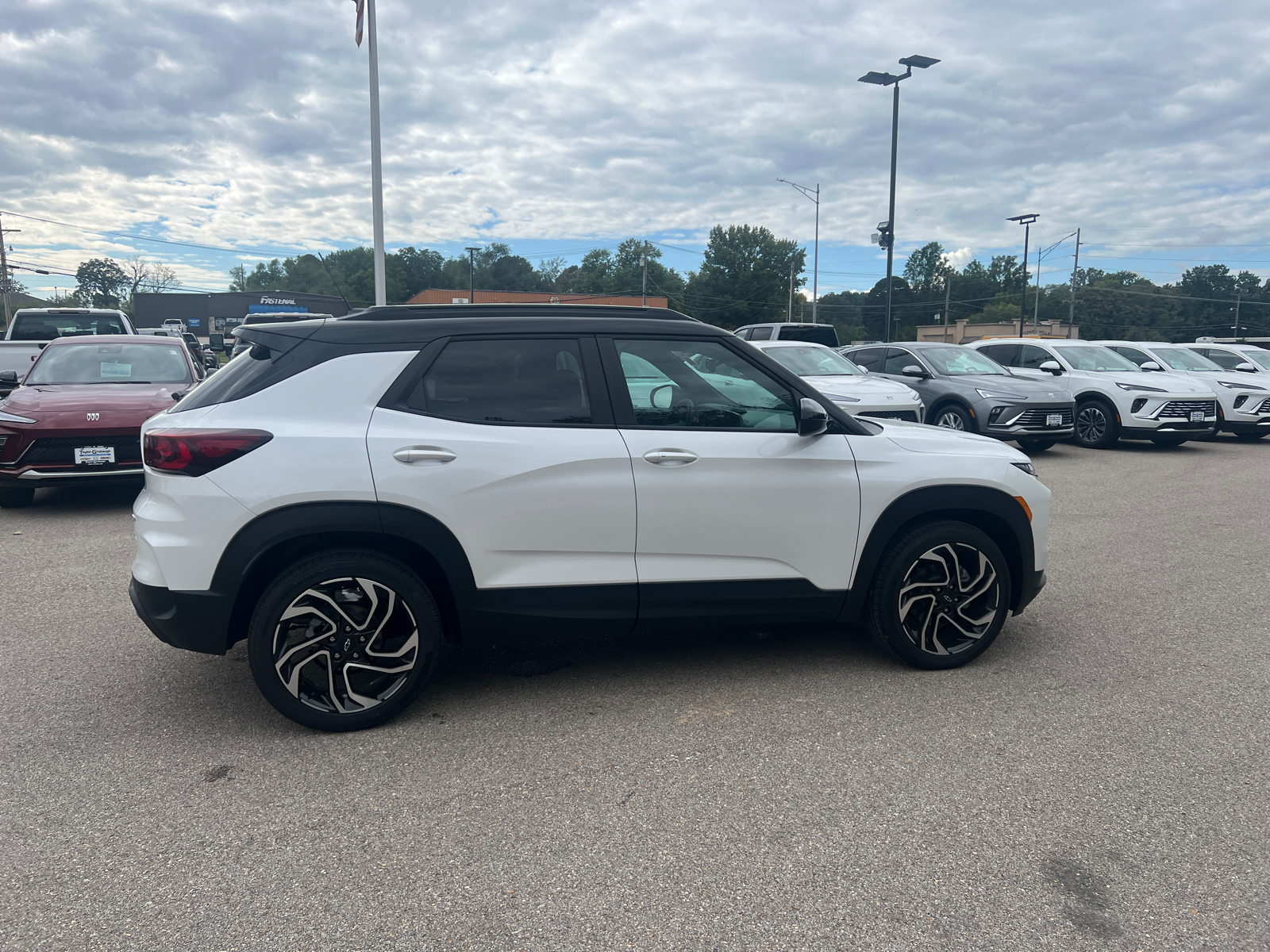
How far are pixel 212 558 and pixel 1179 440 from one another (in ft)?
48.5

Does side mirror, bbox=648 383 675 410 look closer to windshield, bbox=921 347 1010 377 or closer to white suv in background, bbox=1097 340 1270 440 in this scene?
windshield, bbox=921 347 1010 377

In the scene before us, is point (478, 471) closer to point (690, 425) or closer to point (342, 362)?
point (342, 362)

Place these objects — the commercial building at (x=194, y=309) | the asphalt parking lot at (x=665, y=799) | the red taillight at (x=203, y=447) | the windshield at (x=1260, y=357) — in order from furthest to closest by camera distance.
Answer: the commercial building at (x=194, y=309)
the windshield at (x=1260, y=357)
the red taillight at (x=203, y=447)
the asphalt parking lot at (x=665, y=799)

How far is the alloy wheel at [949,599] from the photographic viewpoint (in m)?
3.96

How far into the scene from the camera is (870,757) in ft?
10.5

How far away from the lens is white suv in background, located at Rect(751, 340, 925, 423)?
1052 centimetres

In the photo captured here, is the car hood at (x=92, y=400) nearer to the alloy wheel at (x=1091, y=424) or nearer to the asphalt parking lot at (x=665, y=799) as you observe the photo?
the asphalt parking lot at (x=665, y=799)

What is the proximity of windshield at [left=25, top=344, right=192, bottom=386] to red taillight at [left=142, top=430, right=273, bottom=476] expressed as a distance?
21.1ft

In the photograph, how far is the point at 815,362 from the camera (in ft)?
40.2

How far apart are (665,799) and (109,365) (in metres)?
8.72

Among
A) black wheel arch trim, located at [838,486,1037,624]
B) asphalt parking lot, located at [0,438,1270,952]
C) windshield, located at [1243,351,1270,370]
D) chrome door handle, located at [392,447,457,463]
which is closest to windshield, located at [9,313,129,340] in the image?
asphalt parking lot, located at [0,438,1270,952]

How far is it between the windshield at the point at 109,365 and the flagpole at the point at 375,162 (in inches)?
246

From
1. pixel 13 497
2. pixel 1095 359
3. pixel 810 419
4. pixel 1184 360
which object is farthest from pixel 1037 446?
pixel 13 497

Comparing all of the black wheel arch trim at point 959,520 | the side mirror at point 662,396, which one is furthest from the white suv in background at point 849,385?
the side mirror at point 662,396
